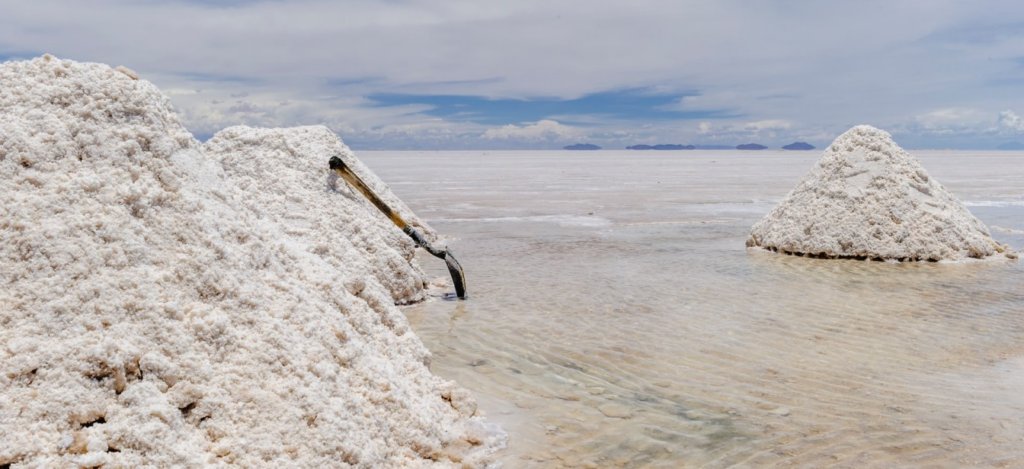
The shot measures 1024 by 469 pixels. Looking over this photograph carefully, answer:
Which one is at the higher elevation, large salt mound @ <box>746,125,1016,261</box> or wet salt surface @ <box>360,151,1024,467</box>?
large salt mound @ <box>746,125,1016,261</box>

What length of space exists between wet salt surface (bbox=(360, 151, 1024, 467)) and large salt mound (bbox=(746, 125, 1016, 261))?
449 millimetres

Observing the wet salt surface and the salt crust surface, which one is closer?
the salt crust surface

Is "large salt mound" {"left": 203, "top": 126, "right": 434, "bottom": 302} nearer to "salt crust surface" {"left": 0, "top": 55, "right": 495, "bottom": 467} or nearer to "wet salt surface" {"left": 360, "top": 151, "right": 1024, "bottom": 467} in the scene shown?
"wet salt surface" {"left": 360, "top": 151, "right": 1024, "bottom": 467}

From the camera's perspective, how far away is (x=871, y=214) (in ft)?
37.2

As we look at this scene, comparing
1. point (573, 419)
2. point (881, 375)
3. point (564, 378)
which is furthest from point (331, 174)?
point (881, 375)

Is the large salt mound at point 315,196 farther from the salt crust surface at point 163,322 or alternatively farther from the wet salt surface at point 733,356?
the salt crust surface at point 163,322

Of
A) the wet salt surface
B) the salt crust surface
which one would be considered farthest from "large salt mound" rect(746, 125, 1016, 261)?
the salt crust surface

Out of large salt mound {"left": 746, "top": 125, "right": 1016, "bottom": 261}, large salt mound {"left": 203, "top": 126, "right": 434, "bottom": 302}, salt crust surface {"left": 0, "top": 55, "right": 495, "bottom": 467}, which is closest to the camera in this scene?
salt crust surface {"left": 0, "top": 55, "right": 495, "bottom": 467}

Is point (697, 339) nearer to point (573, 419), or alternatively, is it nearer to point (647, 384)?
point (647, 384)

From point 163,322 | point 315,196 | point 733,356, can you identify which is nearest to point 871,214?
point 733,356

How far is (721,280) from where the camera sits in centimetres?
959

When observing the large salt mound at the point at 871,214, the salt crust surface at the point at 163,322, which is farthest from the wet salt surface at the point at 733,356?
the salt crust surface at the point at 163,322

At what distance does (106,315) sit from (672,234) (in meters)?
12.3

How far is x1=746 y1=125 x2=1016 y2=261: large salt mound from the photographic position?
11039 millimetres
